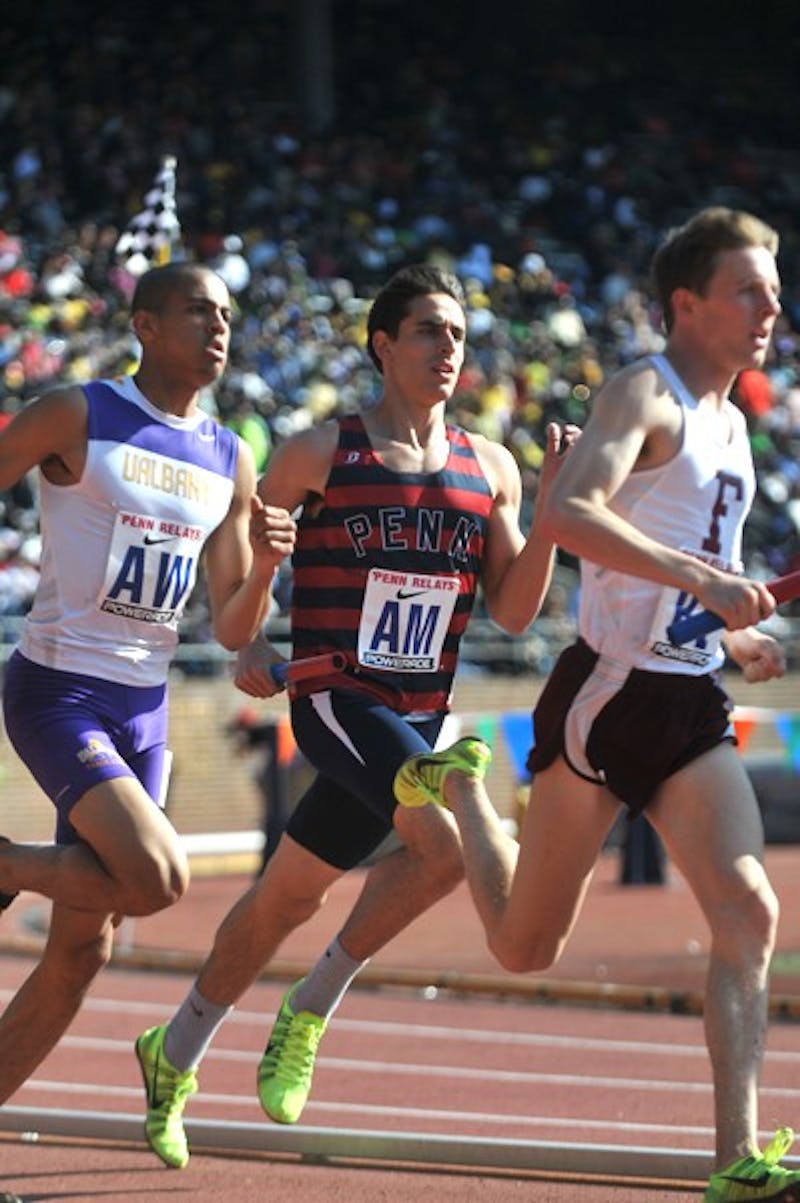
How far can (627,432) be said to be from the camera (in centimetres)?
551

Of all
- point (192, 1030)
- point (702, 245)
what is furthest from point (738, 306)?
point (192, 1030)

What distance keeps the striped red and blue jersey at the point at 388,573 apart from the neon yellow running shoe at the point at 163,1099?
3.79ft

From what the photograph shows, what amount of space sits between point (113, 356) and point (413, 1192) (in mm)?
15006

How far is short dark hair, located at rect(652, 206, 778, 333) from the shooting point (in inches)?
224

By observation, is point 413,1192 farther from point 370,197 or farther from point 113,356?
point 370,197

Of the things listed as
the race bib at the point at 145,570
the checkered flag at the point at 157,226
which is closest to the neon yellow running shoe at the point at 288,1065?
the race bib at the point at 145,570

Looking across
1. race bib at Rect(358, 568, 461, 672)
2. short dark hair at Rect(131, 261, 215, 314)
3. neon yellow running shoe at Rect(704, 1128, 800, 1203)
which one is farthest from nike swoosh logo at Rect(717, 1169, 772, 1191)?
short dark hair at Rect(131, 261, 215, 314)

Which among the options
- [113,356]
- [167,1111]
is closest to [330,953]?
[167,1111]

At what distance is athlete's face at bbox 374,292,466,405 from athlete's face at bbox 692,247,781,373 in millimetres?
1253

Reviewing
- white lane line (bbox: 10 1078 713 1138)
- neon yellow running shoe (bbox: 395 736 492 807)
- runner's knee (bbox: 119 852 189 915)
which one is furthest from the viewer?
white lane line (bbox: 10 1078 713 1138)

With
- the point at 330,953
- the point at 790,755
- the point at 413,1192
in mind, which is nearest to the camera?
the point at 413,1192

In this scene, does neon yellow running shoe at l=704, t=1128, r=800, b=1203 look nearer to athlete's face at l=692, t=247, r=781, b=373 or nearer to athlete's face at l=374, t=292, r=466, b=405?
athlete's face at l=692, t=247, r=781, b=373

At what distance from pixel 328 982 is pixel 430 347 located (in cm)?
186

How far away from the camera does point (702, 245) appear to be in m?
5.71
